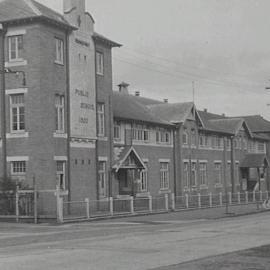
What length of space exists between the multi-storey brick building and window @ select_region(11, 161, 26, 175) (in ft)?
0.07

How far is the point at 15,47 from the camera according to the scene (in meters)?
33.5

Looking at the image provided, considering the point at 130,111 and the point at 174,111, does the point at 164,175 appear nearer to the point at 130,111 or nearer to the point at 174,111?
the point at 174,111

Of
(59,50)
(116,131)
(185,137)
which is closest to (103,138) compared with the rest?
(116,131)

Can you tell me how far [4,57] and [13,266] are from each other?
22105 millimetres

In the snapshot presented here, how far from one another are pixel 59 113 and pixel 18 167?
363 centimetres

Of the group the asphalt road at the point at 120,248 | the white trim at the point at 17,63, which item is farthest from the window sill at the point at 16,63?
the asphalt road at the point at 120,248

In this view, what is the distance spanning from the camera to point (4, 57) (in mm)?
33656

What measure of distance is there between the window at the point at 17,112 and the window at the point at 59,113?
180 cm

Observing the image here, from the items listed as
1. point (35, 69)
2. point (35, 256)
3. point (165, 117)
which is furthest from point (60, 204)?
point (165, 117)

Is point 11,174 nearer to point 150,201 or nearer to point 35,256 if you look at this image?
point 150,201

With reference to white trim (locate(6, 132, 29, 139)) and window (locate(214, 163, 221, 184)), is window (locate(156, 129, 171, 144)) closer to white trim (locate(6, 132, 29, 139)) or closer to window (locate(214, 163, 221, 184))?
window (locate(214, 163, 221, 184))

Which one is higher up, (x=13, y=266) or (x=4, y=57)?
(x=4, y=57)

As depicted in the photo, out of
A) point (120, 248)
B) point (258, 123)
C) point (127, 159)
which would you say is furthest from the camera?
point (258, 123)

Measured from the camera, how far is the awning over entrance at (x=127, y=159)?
39688 mm
